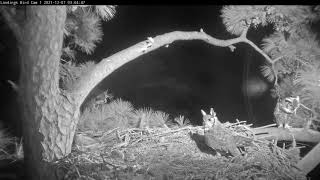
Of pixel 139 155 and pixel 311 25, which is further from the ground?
pixel 311 25

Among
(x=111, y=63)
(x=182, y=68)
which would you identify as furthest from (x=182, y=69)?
(x=111, y=63)

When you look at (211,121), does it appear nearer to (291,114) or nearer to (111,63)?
(291,114)

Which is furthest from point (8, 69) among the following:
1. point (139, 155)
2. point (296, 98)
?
point (296, 98)

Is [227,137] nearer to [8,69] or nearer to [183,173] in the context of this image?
[183,173]

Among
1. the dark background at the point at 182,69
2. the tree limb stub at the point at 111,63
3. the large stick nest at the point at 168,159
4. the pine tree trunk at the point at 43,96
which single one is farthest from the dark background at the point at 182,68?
the pine tree trunk at the point at 43,96

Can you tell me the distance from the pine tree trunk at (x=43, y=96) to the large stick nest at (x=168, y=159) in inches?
4.7

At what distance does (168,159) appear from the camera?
5.51ft

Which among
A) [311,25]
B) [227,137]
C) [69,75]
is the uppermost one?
[311,25]

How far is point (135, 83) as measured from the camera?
3.26 meters

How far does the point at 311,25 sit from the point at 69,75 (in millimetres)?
1555

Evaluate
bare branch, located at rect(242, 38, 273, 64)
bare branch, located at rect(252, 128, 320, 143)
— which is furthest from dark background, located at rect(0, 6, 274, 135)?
bare branch, located at rect(252, 128, 320, 143)

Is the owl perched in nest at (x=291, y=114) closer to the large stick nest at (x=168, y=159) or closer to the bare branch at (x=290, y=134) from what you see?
the bare branch at (x=290, y=134)

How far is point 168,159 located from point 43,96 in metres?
0.67

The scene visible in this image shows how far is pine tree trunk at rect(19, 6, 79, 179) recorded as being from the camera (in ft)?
4.87
